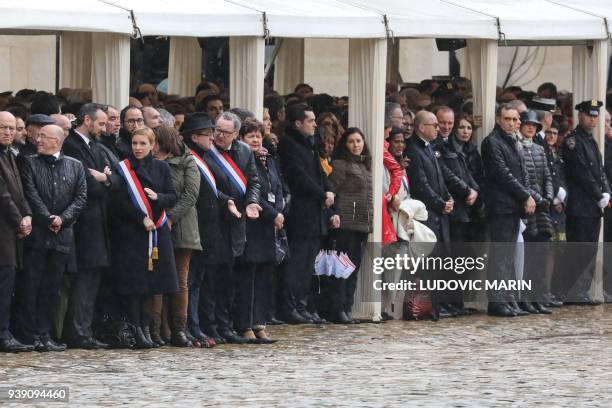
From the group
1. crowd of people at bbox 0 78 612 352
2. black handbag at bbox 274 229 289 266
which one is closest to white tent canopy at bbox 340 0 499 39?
crowd of people at bbox 0 78 612 352

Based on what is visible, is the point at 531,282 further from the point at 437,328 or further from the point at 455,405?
the point at 455,405

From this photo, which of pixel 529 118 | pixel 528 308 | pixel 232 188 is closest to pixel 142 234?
pixel 232 188

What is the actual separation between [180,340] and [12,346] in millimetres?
1340

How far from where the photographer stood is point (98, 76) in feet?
52.9

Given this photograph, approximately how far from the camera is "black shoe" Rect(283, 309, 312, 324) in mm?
17188

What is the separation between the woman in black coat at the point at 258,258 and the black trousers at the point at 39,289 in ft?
5.32

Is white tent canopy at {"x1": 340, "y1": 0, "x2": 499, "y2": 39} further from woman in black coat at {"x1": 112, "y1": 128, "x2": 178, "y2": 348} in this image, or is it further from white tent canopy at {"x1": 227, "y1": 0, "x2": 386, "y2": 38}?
woman in black coat at {"x1": 112, "y1": 128, "x2": 178, "y2": 348}

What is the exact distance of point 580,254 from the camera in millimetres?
19844

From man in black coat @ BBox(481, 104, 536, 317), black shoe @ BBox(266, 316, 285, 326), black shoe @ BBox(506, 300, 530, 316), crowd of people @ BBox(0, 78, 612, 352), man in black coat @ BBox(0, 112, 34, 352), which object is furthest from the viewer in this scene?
black shoe @ BBox(506, 300, 530, 316)

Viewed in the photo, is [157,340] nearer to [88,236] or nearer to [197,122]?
[88,236]

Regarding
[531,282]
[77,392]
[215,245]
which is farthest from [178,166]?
[531,282]

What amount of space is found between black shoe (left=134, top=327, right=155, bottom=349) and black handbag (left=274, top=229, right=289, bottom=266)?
4.95 feet

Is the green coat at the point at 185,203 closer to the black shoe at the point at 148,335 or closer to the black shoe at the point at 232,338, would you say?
the black shoe at the point at 148,335

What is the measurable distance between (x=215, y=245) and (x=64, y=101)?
9.00 ft
